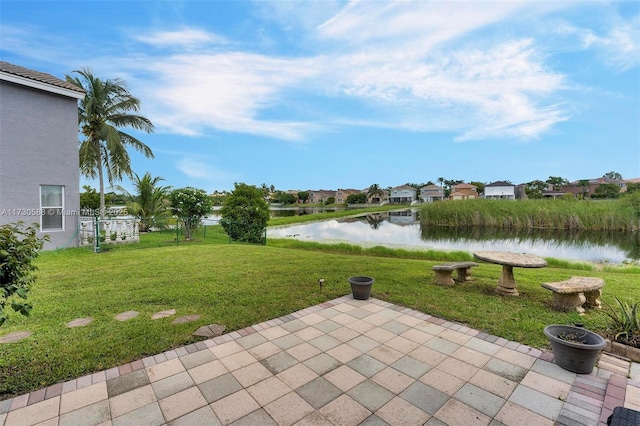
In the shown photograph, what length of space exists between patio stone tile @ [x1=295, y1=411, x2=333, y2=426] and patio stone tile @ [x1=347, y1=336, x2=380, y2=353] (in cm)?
104

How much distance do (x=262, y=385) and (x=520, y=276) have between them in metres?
6.19

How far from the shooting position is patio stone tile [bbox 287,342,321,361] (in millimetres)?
2844

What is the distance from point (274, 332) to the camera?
338 cm

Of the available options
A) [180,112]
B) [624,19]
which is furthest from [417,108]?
[180,112]

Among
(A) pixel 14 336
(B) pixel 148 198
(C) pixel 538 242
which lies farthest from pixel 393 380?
(B) pixel 148 198

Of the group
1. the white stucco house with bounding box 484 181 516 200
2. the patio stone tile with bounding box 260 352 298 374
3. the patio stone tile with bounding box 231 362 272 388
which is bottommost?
the patio stone tile with bounding box 260 352 298 374

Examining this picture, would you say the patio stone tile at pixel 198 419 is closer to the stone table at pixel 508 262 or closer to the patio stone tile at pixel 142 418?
the patio stone tile at pixel 142 418

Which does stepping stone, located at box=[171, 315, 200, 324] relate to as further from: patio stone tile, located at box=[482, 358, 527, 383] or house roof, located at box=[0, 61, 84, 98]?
house roof, located at box=[0, 61, 84, 98]

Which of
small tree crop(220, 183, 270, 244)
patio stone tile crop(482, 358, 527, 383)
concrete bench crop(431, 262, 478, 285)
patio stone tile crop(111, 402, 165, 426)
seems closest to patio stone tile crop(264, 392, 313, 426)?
patio stone tile crop(111, 402, 165, 426)

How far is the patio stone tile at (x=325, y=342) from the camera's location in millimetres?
3039

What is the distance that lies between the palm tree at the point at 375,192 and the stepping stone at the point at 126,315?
70.2 meters

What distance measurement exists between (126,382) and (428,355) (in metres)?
2.80

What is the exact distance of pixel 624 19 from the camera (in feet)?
18.9

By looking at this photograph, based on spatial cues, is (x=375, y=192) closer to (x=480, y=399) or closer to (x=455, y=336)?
(x=455, y=336)
